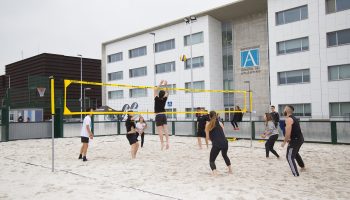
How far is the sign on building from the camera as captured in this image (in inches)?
1246

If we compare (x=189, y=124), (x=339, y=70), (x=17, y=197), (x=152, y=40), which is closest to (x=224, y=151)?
(x=17, y=197)

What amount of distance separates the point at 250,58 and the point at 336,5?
981cm

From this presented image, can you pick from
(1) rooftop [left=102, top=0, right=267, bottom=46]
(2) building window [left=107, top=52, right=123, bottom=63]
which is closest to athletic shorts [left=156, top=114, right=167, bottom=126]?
(1) rooftop [left=102, top=0, right=267, bottom=46]

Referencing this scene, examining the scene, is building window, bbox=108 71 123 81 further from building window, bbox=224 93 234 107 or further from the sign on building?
the sign on building

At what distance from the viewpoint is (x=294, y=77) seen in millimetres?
27719

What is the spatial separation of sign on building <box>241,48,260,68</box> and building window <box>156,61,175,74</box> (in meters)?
8.72

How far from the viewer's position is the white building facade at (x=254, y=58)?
25.6 meters

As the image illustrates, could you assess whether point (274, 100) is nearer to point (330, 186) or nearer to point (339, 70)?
point (339, 70)

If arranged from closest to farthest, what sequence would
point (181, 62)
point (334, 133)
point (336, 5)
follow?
point (334, 133), point (336, 5), point (181, 62)

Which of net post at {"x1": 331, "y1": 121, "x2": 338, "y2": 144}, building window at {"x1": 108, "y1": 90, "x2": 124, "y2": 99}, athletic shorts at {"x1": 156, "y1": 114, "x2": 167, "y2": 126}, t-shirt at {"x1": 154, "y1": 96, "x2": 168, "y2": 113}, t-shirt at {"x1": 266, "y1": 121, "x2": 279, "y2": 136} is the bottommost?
net post at {"x1": 331, "y1": 121, "x2": 338, "y2": 144}

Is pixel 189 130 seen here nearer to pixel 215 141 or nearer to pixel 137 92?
pixel 215 141

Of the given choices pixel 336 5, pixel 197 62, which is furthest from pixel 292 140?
pixel 197 62

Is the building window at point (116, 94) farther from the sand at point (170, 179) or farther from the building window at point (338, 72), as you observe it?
the sand at point (170, 179)

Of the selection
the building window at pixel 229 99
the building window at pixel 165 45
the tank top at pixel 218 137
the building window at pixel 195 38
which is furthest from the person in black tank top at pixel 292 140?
the building window at pixel 165 45
